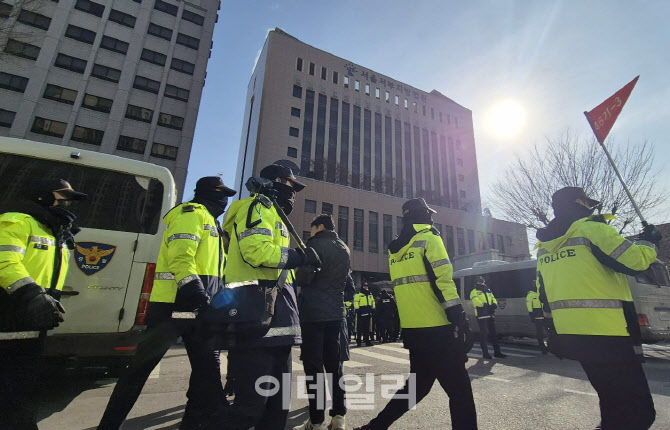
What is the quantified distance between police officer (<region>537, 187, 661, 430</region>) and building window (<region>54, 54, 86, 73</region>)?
3849cm

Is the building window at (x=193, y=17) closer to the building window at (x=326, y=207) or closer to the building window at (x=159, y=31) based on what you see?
the building window at (x=159, y=31)

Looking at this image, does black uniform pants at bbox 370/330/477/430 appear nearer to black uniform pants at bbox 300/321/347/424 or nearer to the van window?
black uniform pants at bbox 300/321/347/424

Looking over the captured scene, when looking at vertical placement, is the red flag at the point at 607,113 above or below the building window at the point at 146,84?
below

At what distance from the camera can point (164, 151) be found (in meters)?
30.5

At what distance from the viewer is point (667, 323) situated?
838cm

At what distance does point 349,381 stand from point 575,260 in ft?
12.1

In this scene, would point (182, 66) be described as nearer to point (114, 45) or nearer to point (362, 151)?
A: point (114, 45)

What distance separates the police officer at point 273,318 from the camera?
5.52ft

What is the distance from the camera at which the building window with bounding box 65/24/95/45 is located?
96.5 feet

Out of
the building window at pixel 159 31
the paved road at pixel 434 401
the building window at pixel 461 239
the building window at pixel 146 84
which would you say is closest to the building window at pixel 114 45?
the building window at pixel 146 84

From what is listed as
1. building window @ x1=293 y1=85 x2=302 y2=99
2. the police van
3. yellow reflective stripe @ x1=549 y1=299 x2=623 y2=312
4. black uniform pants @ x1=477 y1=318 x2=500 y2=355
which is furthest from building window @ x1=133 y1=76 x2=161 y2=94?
yellow reflective stripe @ x1=549 y1=299 x2=623 y2=312

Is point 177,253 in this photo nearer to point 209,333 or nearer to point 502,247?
point 209,333

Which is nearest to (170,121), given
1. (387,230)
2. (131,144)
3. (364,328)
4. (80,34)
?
(131,144)

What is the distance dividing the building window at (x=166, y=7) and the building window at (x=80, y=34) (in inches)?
282
